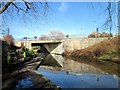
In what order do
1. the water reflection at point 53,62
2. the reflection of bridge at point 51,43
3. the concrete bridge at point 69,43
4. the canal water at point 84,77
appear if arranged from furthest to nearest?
the reflection of bridge at point 51,43, the concrete bridge at point 69,43, the water reflection at point 53,62, the canal water at point 84,77

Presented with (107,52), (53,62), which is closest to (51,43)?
(107,52)

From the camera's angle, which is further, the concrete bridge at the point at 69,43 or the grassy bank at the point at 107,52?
the concrete bridge at the point at 69,43

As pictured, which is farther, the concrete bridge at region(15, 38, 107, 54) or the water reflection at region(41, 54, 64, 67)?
the concrete bridge at region(15, 38, 107, 54)

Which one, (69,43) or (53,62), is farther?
(69,43)

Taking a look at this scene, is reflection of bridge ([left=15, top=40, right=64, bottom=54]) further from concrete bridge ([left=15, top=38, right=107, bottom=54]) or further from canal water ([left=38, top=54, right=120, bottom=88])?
canal water ([left=38, top=54, right=120, bottom=88])

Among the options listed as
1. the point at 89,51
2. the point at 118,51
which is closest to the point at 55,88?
the point at 118,51

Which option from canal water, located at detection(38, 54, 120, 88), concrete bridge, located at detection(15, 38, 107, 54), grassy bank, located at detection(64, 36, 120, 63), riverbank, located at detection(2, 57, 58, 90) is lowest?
canal water, located at detection(38, 54, 120, 88)

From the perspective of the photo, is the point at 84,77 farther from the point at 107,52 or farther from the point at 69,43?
the point at 69,43

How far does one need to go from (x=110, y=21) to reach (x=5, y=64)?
15.3 m

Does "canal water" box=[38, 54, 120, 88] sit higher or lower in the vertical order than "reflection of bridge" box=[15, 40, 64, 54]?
lower

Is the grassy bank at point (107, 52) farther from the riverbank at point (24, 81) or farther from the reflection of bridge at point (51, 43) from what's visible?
the riverbank at point (24, 81)

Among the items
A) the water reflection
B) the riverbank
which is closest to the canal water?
the riverbank

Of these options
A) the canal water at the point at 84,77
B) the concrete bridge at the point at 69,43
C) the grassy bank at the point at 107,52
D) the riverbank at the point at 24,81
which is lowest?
the canal water at the point at 84,77

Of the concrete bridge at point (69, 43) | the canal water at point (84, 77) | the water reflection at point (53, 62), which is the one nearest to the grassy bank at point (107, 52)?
the concrete bridge at point (69, 43)
